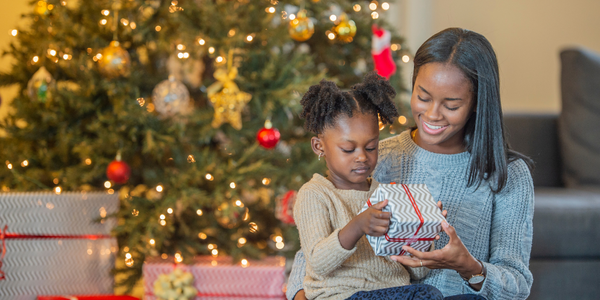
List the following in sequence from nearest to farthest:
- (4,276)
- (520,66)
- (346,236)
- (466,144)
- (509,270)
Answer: (346,236) → (509,270) → (466,144) → (4,276) → (520,66)

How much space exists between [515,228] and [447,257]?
312mm

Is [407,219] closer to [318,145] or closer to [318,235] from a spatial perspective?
[318,235]

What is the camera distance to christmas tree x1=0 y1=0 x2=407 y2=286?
1815mm

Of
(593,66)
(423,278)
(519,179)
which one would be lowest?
(423,278)

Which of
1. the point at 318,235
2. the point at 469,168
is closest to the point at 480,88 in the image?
the point at 469,168

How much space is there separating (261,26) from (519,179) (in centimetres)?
113

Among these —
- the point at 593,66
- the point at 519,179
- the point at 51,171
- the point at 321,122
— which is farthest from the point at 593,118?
the point at 51,171

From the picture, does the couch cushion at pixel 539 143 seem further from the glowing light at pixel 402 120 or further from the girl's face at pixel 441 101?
the girl's face at pixel 441 101

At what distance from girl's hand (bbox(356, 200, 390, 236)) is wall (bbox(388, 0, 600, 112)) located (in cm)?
240

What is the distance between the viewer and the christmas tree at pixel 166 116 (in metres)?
1.82

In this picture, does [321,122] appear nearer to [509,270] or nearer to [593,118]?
[509,270]

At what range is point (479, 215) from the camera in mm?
1160

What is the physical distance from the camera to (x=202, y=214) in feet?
6.48

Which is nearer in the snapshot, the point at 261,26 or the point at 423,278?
the point at 423,278
